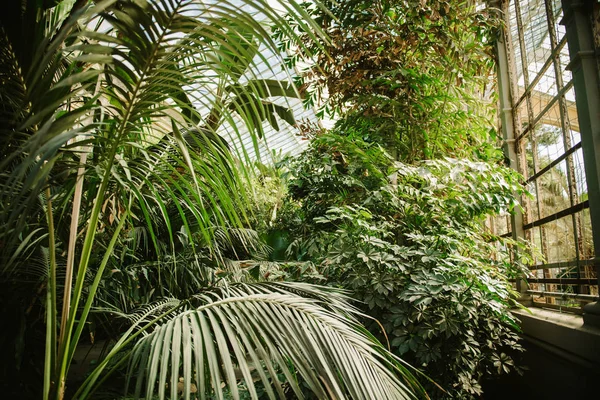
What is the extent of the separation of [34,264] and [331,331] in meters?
1.24

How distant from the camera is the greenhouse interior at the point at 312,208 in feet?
3.61

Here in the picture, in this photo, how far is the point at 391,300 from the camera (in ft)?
7.39

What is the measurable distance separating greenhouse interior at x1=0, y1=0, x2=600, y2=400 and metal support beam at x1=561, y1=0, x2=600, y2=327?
0.01 metres

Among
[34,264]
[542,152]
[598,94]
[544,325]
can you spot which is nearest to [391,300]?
[544,325]

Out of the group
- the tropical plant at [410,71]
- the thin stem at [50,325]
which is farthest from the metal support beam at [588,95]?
the thin stem at [50,325]

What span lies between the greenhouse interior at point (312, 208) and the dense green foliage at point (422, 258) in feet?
0.06

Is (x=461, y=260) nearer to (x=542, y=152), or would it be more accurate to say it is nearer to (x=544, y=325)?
(x=544, y=325)

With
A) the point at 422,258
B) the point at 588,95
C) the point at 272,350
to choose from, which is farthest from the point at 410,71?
the point at 272,350

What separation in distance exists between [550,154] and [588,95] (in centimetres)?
92

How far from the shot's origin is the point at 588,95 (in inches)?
86.3

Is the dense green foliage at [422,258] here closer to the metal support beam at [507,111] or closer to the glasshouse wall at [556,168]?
the glasshouse wall at [556,168]

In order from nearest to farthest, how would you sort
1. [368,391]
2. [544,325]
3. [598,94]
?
[368,391], [598,94], [544,325]

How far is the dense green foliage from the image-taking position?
7.04 ft

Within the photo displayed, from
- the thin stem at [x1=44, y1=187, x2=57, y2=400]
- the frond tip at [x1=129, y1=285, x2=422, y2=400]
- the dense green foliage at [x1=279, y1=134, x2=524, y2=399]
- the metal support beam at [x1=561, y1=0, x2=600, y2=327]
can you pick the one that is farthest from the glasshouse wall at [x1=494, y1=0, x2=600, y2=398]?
the thin stem at [x1=44, y1=187, x2=57, y2=400]
